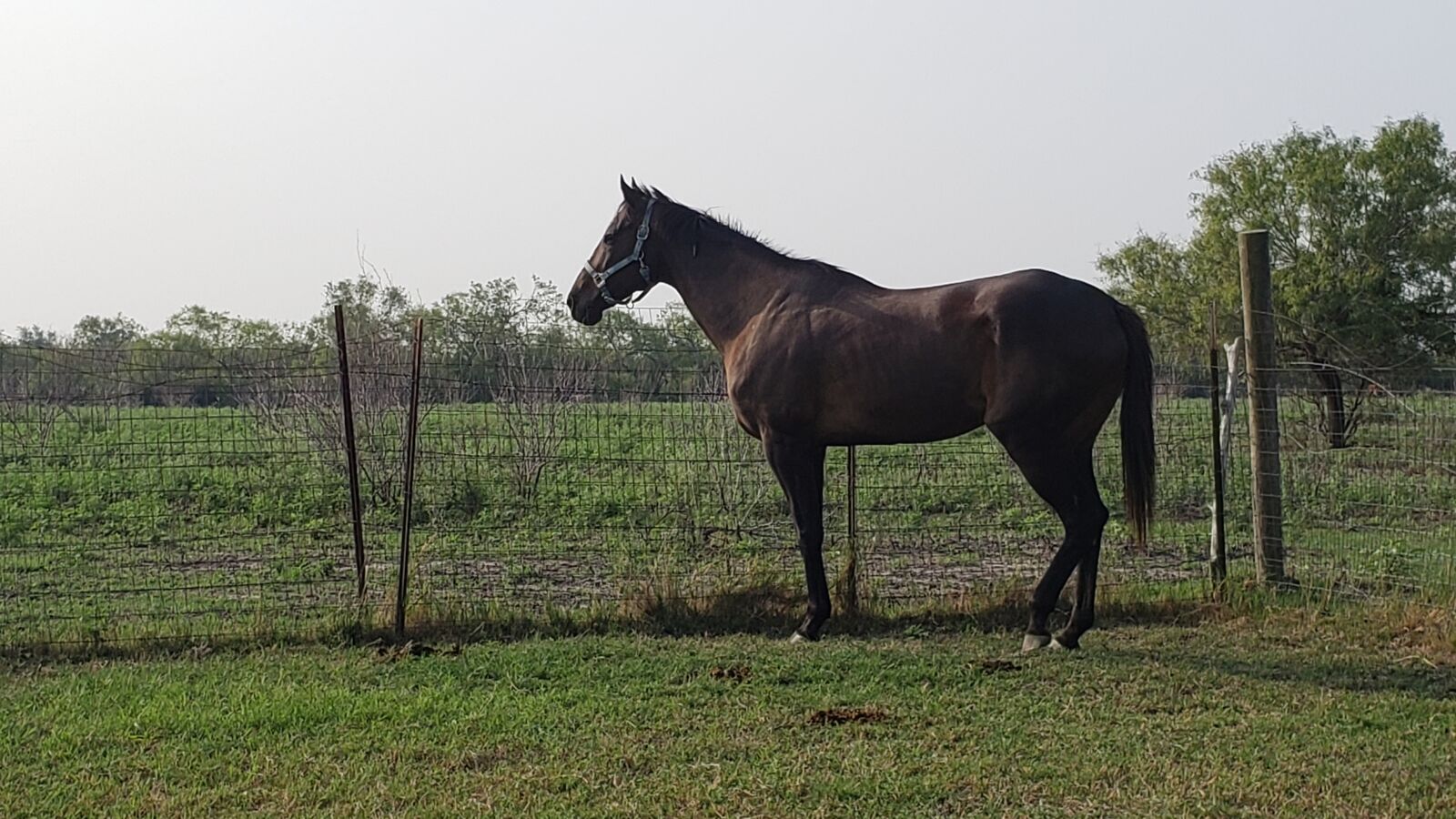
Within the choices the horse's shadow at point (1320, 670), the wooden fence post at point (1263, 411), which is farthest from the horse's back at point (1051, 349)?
the wooden fence post at point (1263, 411)

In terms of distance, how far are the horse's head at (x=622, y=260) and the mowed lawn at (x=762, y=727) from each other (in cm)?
189

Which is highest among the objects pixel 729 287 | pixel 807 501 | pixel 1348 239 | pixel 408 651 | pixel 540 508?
pixel 1348 239

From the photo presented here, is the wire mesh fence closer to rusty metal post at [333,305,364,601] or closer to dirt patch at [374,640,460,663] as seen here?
rusty metal post at [333,305,364,601]

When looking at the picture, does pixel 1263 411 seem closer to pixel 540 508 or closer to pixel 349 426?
pixel 349 426

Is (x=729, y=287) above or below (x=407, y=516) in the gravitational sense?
above

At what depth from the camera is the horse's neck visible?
6375mm

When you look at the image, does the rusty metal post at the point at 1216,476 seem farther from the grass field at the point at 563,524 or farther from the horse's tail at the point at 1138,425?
the horse's tail at the point at 1138,425

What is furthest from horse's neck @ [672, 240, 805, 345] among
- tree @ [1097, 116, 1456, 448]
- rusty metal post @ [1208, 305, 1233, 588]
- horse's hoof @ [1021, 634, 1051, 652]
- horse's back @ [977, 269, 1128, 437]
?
tree @ [1097, 116, 1456, 448]

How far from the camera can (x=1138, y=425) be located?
18.9 ft

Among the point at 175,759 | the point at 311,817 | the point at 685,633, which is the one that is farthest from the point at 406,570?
the point at 311,817

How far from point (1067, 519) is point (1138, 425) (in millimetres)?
571

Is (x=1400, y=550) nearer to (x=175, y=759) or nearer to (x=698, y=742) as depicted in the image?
(x=698, y=742)

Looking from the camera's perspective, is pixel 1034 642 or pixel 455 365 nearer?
pixel 1034 642

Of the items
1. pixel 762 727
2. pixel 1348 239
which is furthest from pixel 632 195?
pixel 1348 239
